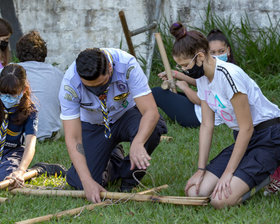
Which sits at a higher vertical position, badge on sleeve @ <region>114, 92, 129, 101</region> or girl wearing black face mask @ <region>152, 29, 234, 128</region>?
badge on sleeve @ <region>114, 92, 129, 101</region>

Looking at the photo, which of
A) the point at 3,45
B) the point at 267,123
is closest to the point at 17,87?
the point at 3,45

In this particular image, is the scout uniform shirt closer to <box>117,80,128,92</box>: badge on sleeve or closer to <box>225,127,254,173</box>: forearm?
<box>117,80,128,92</box>: badge on sleeve

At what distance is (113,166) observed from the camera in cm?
427

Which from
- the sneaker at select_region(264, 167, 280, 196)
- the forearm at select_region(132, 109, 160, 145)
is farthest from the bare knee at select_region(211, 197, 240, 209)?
the forearm at select_region(132, 109, 160, 145)

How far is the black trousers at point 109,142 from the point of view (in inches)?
157

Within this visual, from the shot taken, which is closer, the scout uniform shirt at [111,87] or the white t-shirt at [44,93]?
the scout uniform shirt at [111,87]

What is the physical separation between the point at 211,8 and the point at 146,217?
4.73 metres

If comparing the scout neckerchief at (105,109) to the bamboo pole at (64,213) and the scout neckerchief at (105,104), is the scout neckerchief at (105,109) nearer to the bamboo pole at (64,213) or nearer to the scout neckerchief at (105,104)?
the scout neckerchief at (105,104)

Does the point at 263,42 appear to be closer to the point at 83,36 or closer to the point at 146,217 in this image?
the point at 83,36

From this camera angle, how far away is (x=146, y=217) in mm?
3281

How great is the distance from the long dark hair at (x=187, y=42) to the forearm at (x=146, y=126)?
447mm

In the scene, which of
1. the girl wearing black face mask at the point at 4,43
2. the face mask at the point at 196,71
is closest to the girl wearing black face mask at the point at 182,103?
the girl wearing black face mask at the point at 4,43

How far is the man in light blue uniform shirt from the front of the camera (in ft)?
11.3

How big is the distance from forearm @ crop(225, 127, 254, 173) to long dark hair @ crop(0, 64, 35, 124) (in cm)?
169
